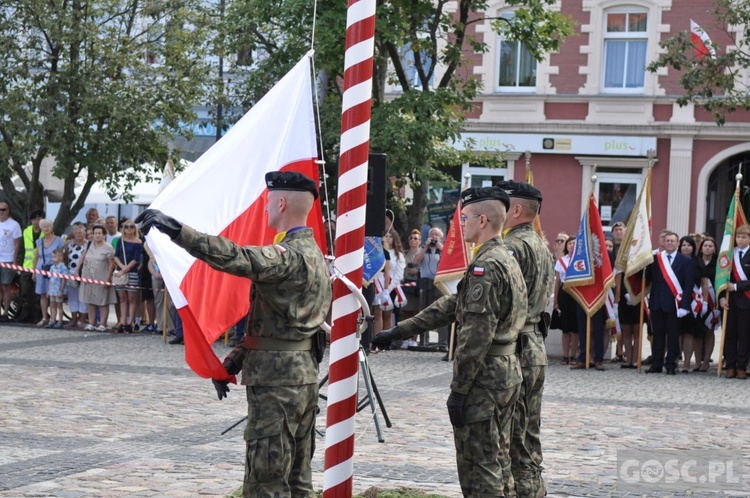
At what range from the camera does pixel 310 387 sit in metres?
6.21

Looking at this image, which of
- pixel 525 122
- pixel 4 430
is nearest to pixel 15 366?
pixel 4 430

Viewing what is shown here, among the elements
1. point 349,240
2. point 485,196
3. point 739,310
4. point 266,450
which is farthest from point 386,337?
point 739,310

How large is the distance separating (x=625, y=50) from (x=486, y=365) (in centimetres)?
2650

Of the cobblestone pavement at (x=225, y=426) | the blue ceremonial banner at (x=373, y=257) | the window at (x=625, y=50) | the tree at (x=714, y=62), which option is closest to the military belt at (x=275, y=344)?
the cobblestone pavement at (x=225, y=426)

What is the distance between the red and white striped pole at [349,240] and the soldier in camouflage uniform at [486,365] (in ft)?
1.89

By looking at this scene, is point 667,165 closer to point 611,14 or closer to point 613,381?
point 611,14

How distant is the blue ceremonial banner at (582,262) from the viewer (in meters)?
16.8

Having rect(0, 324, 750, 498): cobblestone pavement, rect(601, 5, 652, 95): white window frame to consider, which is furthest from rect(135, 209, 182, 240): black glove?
rect(601, 5, 652, 95): white window frame

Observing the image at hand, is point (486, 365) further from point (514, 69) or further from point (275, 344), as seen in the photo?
point (514, 69)

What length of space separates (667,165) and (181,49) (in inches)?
565

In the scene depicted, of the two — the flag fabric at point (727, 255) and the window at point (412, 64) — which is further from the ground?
the window at point (412, 64)

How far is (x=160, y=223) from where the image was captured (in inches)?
212

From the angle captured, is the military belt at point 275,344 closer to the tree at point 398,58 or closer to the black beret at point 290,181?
the black beret at point 290,181

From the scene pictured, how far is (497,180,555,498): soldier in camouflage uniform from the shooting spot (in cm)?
736
